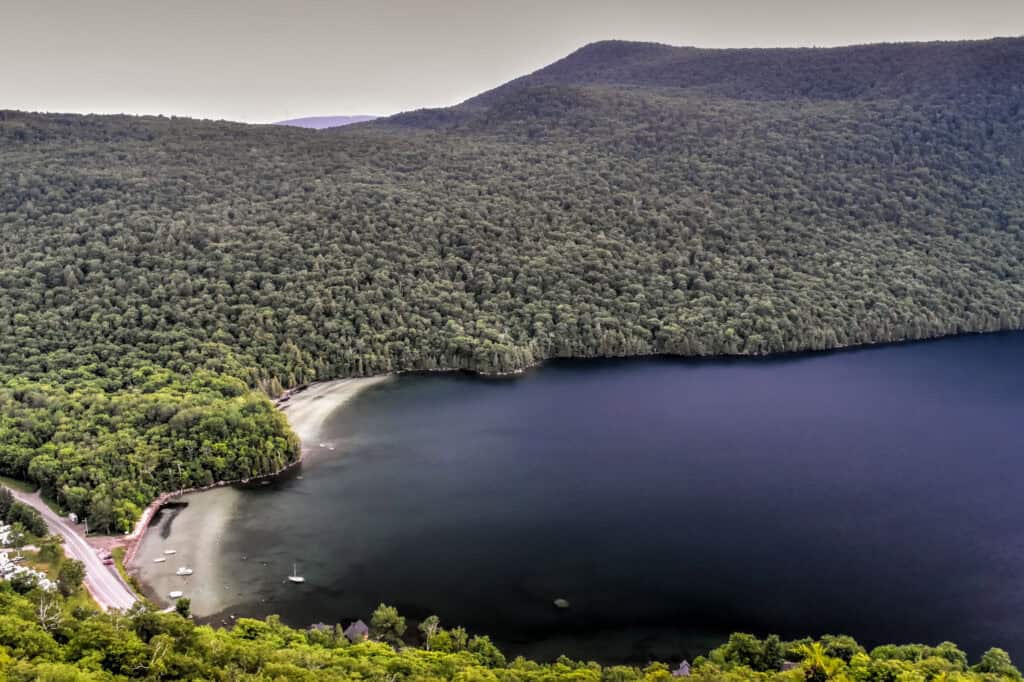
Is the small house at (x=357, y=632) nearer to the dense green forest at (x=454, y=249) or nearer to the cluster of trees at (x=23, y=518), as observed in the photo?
the dense green forest at (x=454, y=249)

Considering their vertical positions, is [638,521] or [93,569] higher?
[93,569]

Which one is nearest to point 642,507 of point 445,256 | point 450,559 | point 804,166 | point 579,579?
point 579,579

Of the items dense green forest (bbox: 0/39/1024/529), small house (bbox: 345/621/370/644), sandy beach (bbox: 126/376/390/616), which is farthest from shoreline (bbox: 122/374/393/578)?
small house (bbox: 345/621/370/644)

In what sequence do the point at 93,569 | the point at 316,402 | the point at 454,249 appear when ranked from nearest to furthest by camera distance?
the point at 93,569
the point at 316,402
the point at 454,249

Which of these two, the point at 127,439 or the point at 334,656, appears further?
the point at 127,439

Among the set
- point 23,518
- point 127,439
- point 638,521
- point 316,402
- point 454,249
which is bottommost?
point 638,521

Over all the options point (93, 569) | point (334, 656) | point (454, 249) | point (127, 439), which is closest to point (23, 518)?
point (93, 569)

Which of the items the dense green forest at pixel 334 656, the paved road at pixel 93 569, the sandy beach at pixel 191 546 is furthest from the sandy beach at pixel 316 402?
the dense green forest at pixel 334 656

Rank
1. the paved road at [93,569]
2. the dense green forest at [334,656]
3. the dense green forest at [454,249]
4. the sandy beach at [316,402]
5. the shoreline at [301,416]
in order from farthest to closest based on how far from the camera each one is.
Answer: the sandy beach at [316,402]
the dense green forest at [454,249]
the shoreline at [301,416]
the paved road at [93,569]
the dense green forest at [334,656]

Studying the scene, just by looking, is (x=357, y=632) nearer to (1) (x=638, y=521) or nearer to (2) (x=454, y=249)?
(1) (x=638, y=521)
